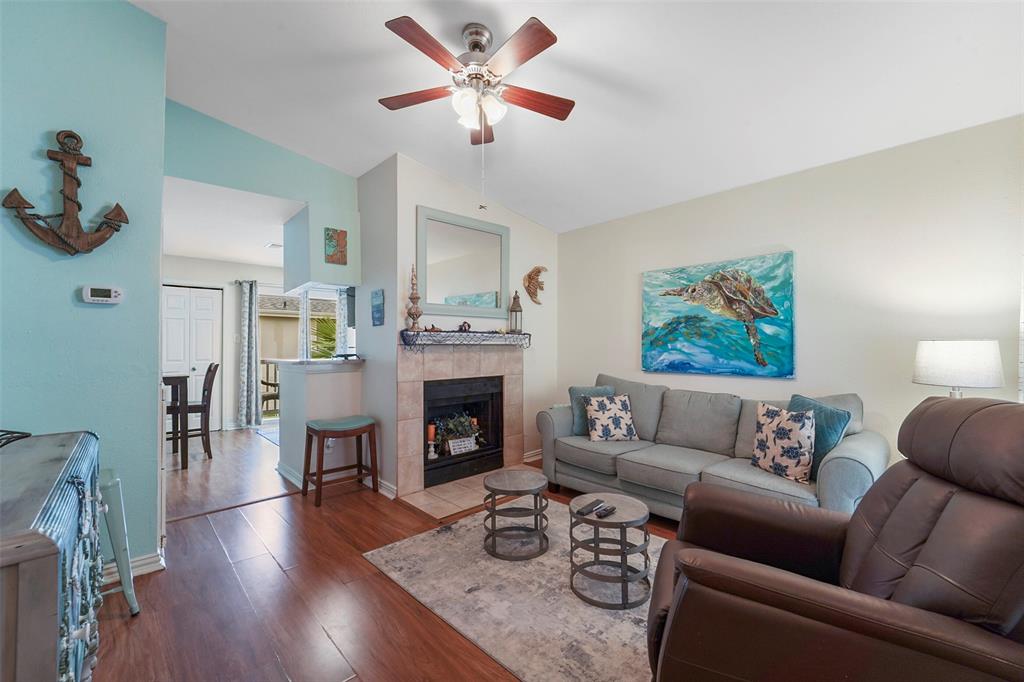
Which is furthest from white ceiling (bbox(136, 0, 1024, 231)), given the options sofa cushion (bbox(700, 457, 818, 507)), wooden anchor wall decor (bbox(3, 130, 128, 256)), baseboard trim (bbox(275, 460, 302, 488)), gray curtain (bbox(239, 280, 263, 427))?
gray curtain (bbox(239, 280, 263, 427))

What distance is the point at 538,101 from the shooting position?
2.16 metres

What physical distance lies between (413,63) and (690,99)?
1695 mm

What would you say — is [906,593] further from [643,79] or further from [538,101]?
[643,79]

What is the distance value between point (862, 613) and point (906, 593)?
230 millimetres

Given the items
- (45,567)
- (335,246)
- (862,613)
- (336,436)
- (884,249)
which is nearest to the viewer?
(45,567)

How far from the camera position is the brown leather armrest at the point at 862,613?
2.84 ft

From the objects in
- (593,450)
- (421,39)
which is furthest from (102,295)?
(593,450)

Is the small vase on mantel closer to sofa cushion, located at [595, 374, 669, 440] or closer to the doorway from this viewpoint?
the doorway

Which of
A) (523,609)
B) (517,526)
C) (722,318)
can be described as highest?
(722,318)

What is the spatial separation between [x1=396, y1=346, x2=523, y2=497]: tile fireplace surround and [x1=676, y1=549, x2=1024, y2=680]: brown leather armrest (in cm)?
270

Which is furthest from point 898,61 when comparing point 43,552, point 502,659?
point 43,552

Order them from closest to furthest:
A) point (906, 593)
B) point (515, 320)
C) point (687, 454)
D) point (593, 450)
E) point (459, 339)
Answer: point (906, 593) → point (687, 454) → point (593, 450) → point (459, 339) → point (515, 320)

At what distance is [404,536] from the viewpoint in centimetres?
272

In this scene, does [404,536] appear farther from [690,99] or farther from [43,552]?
[690,99]
